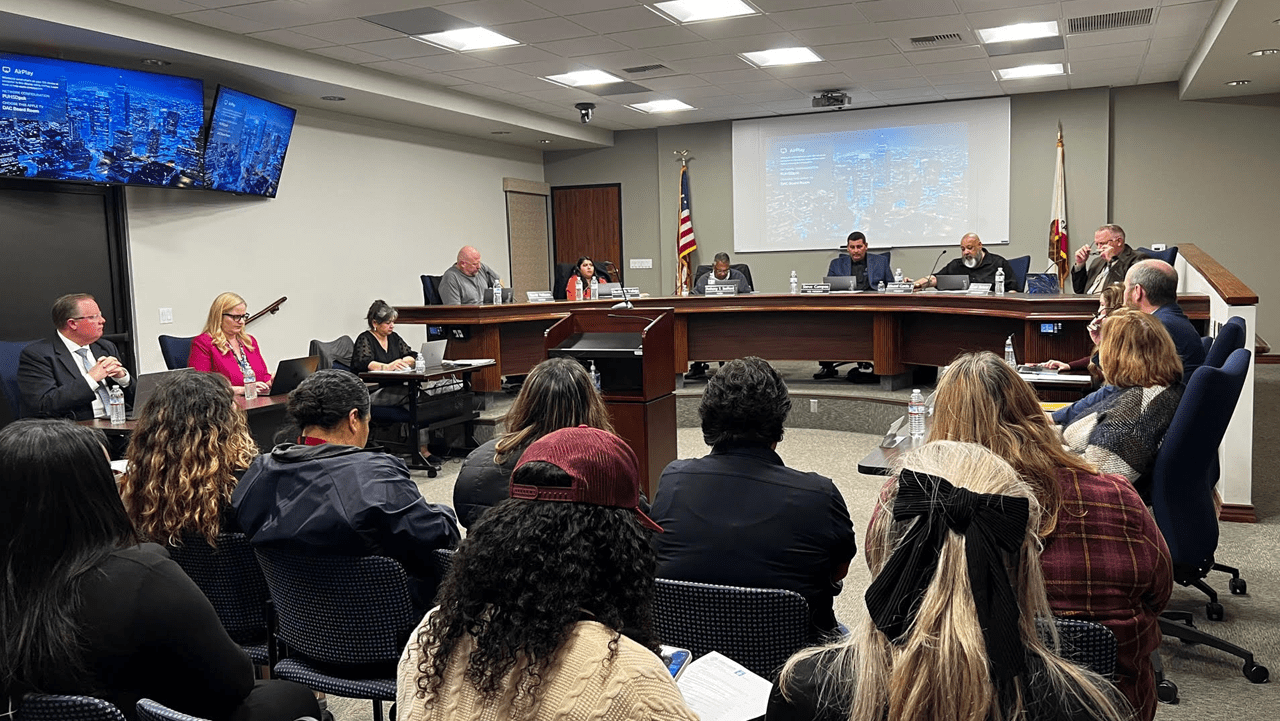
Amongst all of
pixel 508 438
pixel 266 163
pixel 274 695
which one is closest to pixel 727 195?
pixel 266 163

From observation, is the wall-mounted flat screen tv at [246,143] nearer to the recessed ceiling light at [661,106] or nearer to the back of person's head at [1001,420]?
the recessed ceiling light at [661,106]

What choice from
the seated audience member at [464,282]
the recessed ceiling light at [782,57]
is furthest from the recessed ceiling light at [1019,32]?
the seated audience member at [464,282]

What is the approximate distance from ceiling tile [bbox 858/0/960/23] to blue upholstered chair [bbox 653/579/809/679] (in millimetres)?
5258

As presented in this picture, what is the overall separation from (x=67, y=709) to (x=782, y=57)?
738 centimetres

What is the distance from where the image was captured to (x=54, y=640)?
1502 millimetres

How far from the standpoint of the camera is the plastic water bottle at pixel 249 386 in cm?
521

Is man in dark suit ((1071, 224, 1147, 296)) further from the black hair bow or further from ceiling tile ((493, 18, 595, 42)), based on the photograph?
the black hair bow

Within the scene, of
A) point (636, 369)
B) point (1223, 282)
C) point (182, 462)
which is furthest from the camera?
point (636, 369)

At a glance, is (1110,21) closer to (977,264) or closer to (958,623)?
(977,264)

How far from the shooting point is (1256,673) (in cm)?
291

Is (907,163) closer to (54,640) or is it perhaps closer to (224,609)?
(224,609)

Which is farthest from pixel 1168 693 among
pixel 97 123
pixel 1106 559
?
pixel 97 123

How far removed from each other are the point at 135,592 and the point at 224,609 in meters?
1.02

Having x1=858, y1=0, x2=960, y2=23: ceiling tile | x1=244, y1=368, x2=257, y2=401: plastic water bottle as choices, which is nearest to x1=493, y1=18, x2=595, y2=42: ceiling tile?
x1=858, y1=0, x2=960, y2=23: ceiling tile
